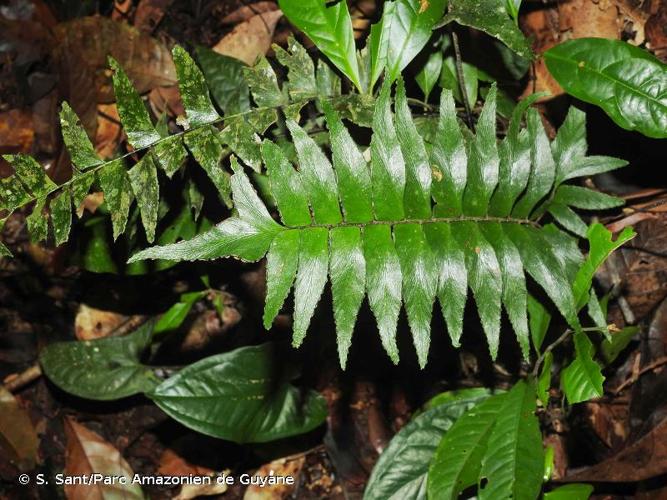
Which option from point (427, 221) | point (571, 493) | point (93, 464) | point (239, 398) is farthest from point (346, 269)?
point (93, 464)

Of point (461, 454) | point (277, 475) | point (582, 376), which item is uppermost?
point (582, 376)

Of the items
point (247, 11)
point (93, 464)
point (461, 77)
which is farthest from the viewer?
point (247, 11)

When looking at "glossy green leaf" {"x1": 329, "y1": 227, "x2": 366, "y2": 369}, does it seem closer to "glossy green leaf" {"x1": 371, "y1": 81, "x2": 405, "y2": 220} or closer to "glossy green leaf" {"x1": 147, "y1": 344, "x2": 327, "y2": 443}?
"glossy green leaf" {"x1": 371, "y1": 81, "x2": 405, "y2": 220}

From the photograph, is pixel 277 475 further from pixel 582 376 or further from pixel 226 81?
pixel 226 81

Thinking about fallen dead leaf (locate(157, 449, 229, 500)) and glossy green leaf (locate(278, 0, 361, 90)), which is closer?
glossy green leaf (locate(278, 0, 361, 90))

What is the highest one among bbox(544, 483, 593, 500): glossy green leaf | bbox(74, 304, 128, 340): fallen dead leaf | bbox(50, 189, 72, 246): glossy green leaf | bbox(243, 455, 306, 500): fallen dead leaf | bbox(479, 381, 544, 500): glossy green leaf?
bbox(50, 189, 72, 246): glossy green leaf

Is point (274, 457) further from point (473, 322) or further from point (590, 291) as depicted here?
point (590, 291)

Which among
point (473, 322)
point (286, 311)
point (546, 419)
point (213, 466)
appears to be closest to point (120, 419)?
point (213, 466)

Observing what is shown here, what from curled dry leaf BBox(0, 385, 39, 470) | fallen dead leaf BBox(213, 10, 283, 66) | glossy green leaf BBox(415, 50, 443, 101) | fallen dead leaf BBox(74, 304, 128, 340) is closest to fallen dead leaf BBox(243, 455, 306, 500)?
fallen dead leaf BBox(74, 304, 128, 340)
